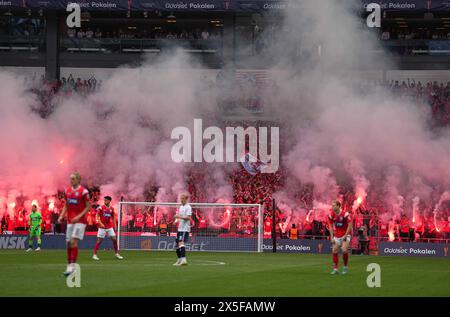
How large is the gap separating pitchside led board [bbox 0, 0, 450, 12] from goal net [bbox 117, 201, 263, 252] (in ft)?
40.6

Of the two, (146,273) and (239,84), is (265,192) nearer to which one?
(239,84)

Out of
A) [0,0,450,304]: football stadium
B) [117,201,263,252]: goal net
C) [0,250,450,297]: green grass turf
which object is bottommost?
[0,250,450,297]: green grass turf

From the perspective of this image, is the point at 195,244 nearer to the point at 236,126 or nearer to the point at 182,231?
the point at 236,126

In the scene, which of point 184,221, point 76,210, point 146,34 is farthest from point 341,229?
point 146,34

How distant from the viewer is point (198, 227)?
127 feet

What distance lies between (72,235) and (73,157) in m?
27.7

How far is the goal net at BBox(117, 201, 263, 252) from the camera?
37906 mm

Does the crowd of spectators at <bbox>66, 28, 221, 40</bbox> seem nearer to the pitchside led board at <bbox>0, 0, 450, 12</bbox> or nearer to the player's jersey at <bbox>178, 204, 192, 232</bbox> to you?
the pitchside led board at <bbox>0, 0, 450, 12</bbox>

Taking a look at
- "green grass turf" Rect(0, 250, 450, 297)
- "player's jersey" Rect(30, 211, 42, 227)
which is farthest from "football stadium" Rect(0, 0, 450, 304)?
"green grass turf" Rect(0, 250, 450, 297)

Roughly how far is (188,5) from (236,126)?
763 cm

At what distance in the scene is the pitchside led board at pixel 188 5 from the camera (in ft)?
153

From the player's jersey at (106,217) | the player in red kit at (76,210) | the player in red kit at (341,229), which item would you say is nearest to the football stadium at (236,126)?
the player's jersey at (106,217)

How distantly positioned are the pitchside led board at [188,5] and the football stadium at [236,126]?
79 mm
